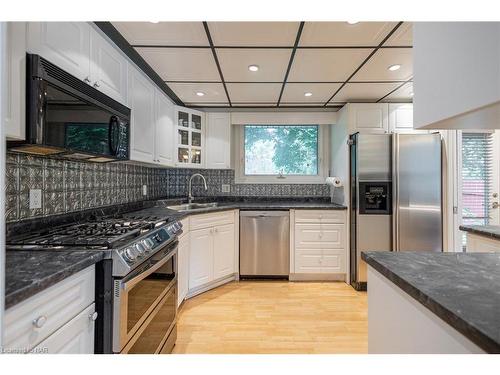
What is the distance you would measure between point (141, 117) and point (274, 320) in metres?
2.10

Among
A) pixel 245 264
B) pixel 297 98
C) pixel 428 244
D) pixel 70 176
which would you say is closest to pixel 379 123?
pixel 297 98

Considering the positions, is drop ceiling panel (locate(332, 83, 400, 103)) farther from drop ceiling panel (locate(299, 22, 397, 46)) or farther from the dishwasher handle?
the dishwasher handle

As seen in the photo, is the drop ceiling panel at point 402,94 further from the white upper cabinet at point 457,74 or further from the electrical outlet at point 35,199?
the electrical outlet at point 35,199

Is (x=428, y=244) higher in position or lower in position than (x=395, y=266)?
lower

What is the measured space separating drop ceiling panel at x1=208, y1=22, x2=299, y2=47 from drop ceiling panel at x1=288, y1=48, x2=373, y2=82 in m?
0.25

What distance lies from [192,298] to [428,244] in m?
2.63

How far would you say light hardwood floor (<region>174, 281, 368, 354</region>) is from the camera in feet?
6.42

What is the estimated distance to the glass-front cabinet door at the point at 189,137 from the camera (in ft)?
10.8

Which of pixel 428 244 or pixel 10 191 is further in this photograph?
pixel 428 244

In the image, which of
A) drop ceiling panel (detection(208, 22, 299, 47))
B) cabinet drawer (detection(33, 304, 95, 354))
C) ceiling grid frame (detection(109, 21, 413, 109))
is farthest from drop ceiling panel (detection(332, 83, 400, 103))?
cabinet drawer (detection(33, 304, 95, 354))

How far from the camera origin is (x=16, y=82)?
1036mm
